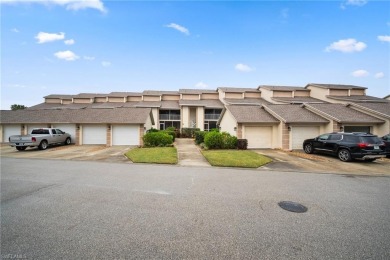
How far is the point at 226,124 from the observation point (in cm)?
2234

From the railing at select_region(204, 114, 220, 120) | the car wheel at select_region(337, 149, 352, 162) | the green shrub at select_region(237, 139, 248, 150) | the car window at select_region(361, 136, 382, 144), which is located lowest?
the car wheel at select_region(337, 149, 352, 162)

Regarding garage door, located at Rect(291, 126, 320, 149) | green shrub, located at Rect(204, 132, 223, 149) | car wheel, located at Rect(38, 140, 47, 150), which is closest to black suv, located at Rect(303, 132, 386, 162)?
garage door, located at Rect(291, 126, 320, 149)

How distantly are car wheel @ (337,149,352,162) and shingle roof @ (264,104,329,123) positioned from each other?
5.19 meters

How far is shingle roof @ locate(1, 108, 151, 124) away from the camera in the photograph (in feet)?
67.3

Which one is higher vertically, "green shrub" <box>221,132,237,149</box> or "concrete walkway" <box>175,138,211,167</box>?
"green shrub" <box>221,132,237,149</box>

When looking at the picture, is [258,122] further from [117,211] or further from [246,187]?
[117,211]

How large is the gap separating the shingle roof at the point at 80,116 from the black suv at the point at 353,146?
54.3 feet

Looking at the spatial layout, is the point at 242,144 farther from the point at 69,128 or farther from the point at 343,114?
the point at 69,128

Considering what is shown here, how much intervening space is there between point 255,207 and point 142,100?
36.3 m

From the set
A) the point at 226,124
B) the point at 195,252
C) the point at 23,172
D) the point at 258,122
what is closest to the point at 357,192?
the point at 195,252

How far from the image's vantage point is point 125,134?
66.7 ft

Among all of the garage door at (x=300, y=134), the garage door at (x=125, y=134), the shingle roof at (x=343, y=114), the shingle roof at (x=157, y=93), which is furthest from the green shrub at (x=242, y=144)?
the shingle roof at (x=157, y=93)

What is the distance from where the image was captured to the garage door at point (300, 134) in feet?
57.1

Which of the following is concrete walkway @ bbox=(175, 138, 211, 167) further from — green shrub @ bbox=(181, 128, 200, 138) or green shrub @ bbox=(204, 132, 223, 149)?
green shrub @ bbox=(181, 128, 200, 138)
